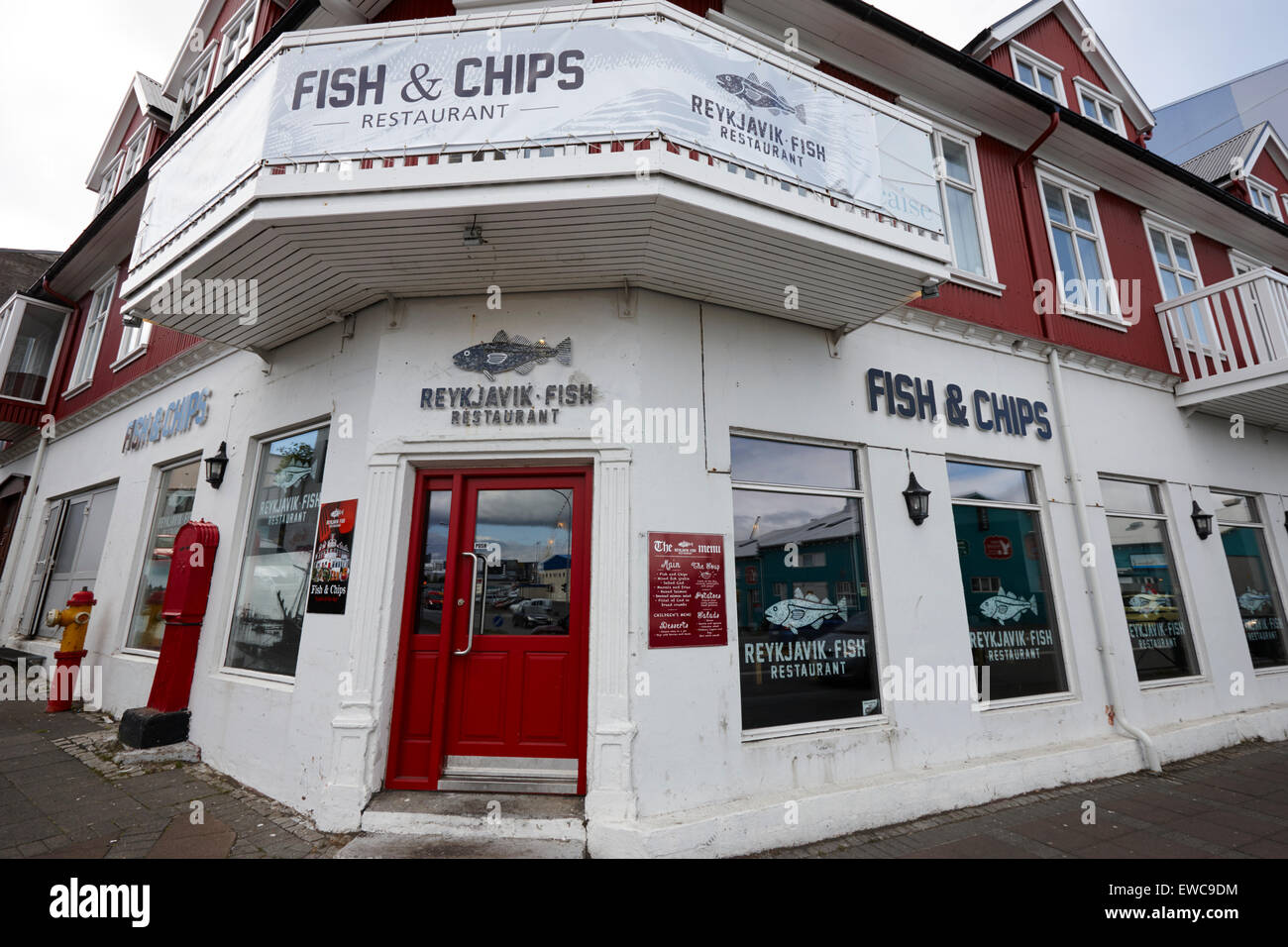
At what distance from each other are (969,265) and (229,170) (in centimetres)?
801

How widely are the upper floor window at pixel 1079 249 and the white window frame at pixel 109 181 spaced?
18300 mm

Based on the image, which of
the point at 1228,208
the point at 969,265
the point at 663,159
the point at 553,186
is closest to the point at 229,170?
the point at 553,186

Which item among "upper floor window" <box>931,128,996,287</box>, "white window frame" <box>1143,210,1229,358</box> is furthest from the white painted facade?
"white window frame" <box>1143,210,1229,358</box>

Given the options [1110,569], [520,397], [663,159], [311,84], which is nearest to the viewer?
[663,159]

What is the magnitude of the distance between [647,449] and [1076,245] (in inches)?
313

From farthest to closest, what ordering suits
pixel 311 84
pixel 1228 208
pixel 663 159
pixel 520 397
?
pixel 1228 208
pixel 520 397
pixel 311 84
pixel 663 159

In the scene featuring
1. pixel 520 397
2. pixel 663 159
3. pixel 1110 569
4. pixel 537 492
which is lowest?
pixel 1110 569

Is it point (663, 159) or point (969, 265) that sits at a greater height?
point (969, 265)

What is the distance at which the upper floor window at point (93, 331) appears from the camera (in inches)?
453

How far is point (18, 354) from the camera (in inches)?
494

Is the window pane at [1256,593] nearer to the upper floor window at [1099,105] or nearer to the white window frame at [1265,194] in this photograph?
the upper floor window at [1099,105]

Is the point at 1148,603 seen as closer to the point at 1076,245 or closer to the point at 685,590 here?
the point at 1076,245

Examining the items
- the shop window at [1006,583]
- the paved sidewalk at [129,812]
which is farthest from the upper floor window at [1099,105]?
the paved sidewalk at [129,812]

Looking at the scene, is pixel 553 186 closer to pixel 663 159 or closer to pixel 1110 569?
pixel 663 159
